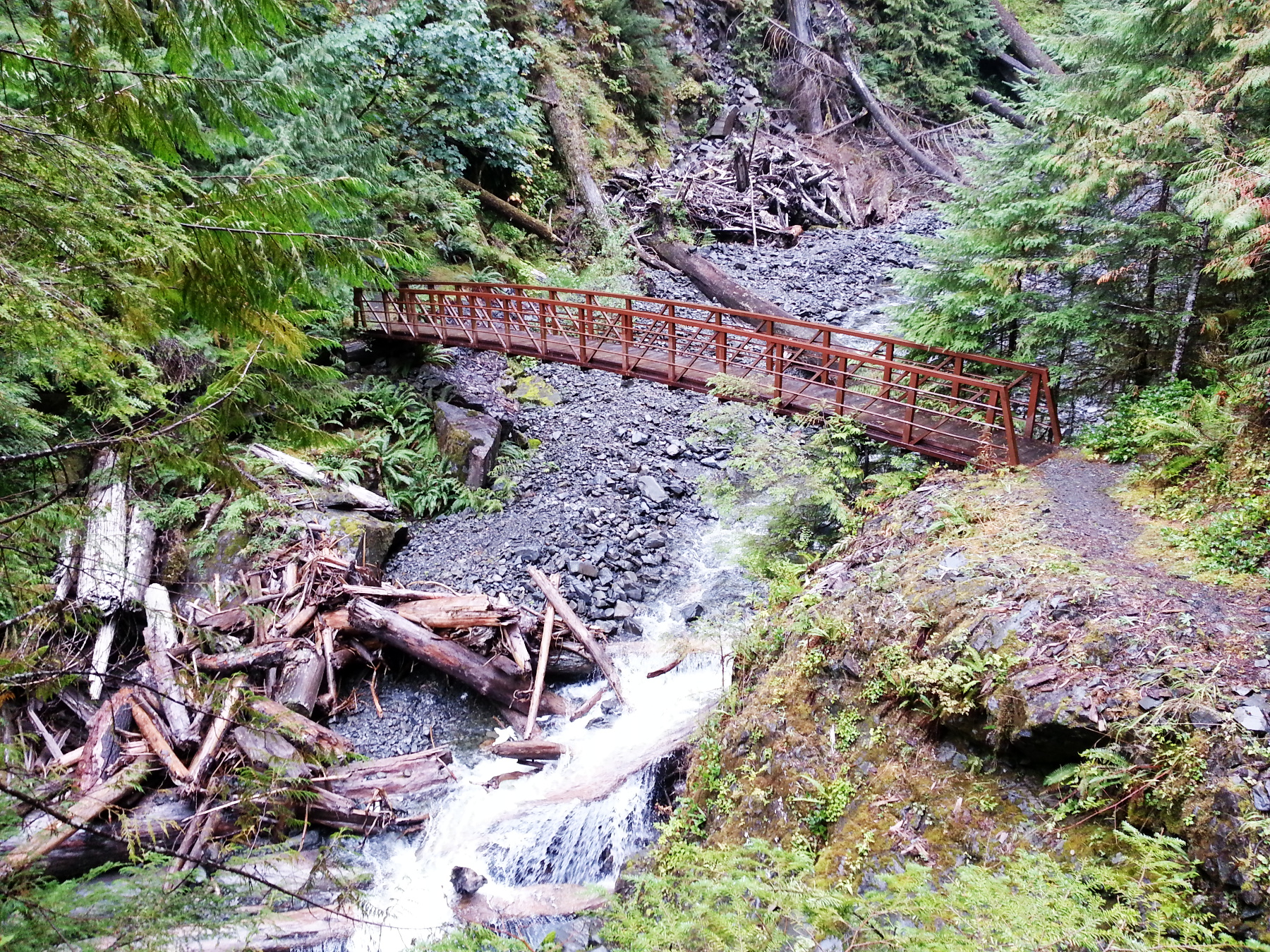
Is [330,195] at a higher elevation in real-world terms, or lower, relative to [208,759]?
higher

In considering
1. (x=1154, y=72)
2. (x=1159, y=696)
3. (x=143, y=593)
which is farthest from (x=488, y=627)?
(x=1154, y=72)

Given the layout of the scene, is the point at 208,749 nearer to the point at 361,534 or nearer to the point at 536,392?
the point at 361,534

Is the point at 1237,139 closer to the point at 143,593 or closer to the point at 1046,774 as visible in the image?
the point at 1046,774

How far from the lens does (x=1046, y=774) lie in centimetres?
441

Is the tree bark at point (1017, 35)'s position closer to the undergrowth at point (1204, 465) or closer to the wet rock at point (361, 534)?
the undergrowth at point (1204, 465)

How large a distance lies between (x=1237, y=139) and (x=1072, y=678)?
6.46 metres

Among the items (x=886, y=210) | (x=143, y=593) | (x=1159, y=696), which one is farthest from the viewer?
(x=886, y=210)

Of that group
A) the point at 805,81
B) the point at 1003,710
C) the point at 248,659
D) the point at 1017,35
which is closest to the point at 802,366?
the point at 1003,710

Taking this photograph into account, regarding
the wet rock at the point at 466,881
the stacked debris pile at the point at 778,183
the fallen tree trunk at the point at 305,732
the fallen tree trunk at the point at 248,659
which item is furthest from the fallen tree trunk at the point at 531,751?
the stacked debris pile at the point at 778,183

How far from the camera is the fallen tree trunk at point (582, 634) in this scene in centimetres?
828

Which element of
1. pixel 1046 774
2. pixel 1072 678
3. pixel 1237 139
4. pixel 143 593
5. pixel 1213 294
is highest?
pixel 1237 139

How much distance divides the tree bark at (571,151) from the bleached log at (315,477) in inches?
448

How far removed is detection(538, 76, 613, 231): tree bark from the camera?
19.0 meters

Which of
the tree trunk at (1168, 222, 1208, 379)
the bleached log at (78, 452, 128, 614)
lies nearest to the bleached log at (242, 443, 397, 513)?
the bleached log at (78, 452, 128, 614)
